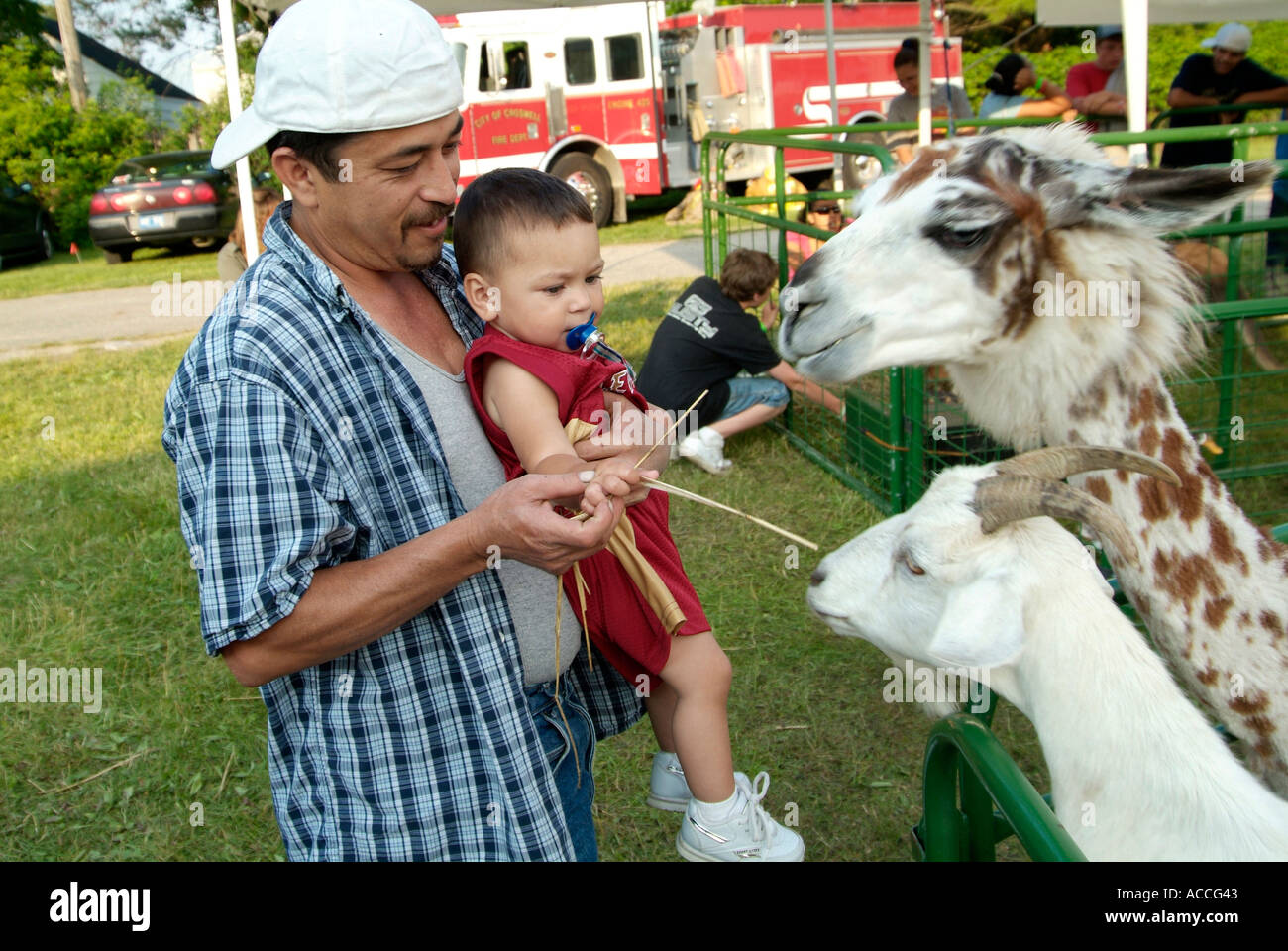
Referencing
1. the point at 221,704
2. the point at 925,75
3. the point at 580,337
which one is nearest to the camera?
the point at 580,337

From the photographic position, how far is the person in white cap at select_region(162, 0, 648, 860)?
5.31 feet

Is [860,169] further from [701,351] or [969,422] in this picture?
[969,422]

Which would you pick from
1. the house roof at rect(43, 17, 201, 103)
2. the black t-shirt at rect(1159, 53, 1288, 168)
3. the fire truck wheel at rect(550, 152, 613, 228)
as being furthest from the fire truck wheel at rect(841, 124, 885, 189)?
the house roof at rect(43, 17, 201, 103)

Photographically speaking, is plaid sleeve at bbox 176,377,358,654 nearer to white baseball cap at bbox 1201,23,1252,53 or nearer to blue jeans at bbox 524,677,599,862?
blue jeans at bbox 524,677,599,862

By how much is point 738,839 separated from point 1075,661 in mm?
822

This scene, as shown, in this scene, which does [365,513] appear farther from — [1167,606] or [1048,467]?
[1167,606]

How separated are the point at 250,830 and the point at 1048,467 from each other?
2.92m

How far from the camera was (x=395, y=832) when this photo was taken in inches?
70.9

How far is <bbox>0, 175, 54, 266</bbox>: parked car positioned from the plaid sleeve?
18494 millimetres

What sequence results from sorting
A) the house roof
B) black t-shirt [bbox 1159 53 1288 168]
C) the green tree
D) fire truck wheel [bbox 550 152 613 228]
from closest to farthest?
black t-shirt [bbox 1159 53 1288 168] → fire truck wheel [bbox 550 152 613 228] → the green tree → the house roof

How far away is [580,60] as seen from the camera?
16078mm

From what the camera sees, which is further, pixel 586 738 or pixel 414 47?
pixel 586 738

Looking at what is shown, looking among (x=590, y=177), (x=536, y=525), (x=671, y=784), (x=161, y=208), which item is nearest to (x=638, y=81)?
(x=590, y=177)
